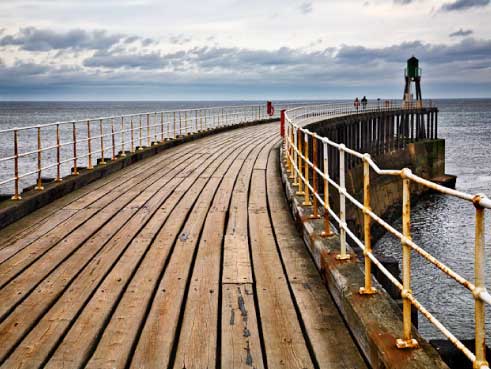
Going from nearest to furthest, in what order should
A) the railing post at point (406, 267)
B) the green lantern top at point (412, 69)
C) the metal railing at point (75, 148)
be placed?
the railing post at point (406, 267), the metal railing at point (75, 148), the green lantern top at point (412, 69)

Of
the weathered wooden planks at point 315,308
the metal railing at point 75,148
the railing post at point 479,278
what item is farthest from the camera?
the metal railing at point 75,148

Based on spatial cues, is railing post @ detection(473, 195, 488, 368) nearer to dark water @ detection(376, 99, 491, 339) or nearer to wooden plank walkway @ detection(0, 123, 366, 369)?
wooden plank walkway @ detection(0, 123, 366, 369)

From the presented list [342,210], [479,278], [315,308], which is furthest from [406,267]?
[342,210]

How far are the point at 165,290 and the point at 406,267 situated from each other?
2.22 metres

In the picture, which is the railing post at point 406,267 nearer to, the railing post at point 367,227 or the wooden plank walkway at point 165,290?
the wooden plank walkway at point 165,290

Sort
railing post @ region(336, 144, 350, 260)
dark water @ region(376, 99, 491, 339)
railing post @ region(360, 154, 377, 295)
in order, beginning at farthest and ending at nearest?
dark water @ region(376, 99, 491, 339), railing post @ region(336, 144, 350, 260), railing post @ region(360, 154, 377, 295)

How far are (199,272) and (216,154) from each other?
1086 centimetres

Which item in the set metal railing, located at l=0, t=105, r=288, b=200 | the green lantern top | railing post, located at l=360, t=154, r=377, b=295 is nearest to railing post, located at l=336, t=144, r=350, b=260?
railing post, located at l=360, t=154, r=377, b=295

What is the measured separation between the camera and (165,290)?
4.82 meters

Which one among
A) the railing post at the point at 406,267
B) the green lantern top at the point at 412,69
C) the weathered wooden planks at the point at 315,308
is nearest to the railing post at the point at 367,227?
the weathered wooden planks at the point at 315,308

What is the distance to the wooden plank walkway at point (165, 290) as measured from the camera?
3.66 meters

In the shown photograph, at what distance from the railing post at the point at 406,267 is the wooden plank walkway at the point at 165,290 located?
0.37 metres

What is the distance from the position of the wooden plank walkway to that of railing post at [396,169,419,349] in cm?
37

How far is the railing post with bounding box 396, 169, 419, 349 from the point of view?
3.09m
